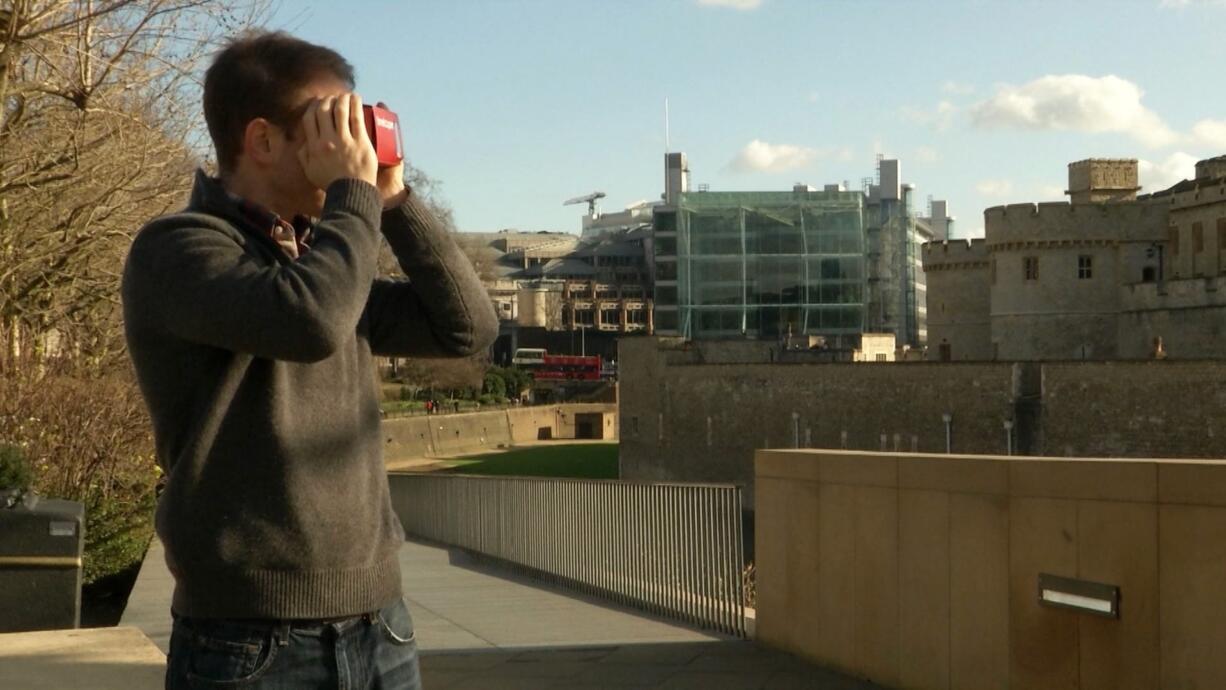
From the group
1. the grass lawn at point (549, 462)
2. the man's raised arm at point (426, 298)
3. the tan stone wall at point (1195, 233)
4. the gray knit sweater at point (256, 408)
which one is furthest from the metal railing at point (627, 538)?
the tan stone wall at point (1195, 233)

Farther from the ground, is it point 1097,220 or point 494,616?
point 1097,220

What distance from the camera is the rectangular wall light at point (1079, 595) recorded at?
217 inches

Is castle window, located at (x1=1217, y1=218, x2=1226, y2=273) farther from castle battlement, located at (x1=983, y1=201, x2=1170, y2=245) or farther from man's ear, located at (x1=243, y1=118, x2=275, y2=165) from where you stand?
man's ear, located at (x1=243, y1=118, x2=275, y2=165)

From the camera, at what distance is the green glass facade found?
7081 centimetres

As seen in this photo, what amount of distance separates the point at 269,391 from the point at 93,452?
33.9 ft

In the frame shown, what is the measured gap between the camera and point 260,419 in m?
2.22

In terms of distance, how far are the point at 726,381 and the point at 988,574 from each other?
152ft

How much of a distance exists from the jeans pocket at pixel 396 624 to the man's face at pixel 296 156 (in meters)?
0.61

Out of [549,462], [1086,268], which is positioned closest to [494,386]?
[549,462]

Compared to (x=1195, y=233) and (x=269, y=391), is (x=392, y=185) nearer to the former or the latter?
(x=269, y=391)

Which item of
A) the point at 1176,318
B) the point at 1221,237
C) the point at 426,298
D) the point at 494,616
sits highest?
the point at 1221,237

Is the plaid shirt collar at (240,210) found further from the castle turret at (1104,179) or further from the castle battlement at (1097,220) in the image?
the castle turret at (1104,179)

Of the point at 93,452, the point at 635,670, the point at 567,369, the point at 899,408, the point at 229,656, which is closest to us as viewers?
the point at 229,656

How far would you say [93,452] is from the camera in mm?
11930
